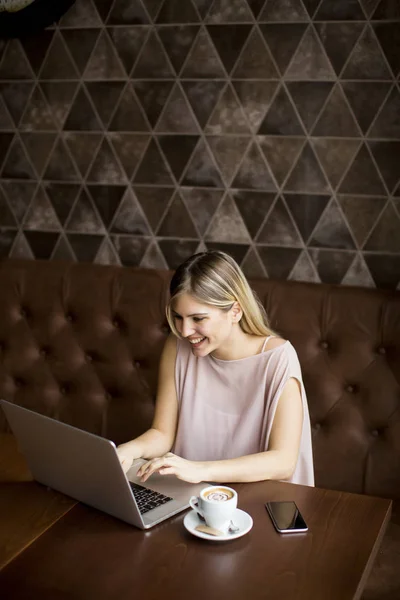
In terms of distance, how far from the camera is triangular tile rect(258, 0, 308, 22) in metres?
2.24

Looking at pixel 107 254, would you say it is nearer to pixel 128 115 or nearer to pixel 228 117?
pixel 128 115

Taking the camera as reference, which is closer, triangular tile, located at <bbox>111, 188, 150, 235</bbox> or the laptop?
the laptop

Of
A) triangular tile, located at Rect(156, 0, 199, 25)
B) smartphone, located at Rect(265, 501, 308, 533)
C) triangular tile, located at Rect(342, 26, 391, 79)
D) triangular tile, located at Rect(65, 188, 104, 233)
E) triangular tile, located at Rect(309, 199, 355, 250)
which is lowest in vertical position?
triangular tile, located at Rect(309, 199, 355, 250)

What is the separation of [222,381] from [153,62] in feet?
3.88

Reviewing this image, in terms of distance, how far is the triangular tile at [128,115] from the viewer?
8.19ft

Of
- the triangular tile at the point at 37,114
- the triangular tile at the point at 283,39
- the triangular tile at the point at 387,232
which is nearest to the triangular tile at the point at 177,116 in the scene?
the triangular tile at the point at 283,39

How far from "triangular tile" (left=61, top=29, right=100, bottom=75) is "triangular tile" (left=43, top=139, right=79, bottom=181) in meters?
0.29

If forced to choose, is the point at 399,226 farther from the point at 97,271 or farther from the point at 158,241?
the point at 97,271

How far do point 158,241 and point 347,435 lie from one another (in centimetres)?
93

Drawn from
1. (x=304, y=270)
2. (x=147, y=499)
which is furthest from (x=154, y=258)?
(x=147, y=499)

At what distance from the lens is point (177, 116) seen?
2.45 meters

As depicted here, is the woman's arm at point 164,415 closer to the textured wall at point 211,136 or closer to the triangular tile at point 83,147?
the textured wall at point 211,136

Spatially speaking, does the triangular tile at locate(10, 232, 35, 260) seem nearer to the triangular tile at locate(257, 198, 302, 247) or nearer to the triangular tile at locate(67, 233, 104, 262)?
the triangular tile at locate(67, 233, 104, 262)

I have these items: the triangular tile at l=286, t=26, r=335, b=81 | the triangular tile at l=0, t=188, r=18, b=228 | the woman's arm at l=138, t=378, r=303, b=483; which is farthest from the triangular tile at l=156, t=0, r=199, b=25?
the woman's arm at l=138, t=378, r=303, b=483
